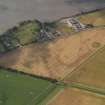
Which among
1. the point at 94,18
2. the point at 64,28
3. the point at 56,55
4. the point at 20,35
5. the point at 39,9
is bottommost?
the point at 56,55

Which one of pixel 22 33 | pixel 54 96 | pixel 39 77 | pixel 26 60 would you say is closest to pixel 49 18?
pixel 22 33

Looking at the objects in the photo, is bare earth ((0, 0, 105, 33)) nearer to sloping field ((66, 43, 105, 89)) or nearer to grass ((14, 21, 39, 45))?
grass ((14, 21, 39, 45))

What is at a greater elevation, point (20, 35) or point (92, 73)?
point (20, 35)

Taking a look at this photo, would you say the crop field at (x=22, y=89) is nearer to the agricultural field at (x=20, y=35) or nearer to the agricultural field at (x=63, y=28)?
the agricultural field at (x=20, y=35)

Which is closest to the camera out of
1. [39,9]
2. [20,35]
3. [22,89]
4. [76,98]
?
[76,98]

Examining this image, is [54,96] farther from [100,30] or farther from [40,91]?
[100,30]

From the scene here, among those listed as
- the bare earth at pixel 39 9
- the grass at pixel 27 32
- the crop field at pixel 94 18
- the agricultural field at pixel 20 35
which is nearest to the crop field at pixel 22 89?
the agricultural field at pixel 20 35

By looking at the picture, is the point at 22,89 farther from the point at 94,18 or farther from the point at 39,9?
the point at 39,9

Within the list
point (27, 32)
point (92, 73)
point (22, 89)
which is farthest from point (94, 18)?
point (22, 89)
